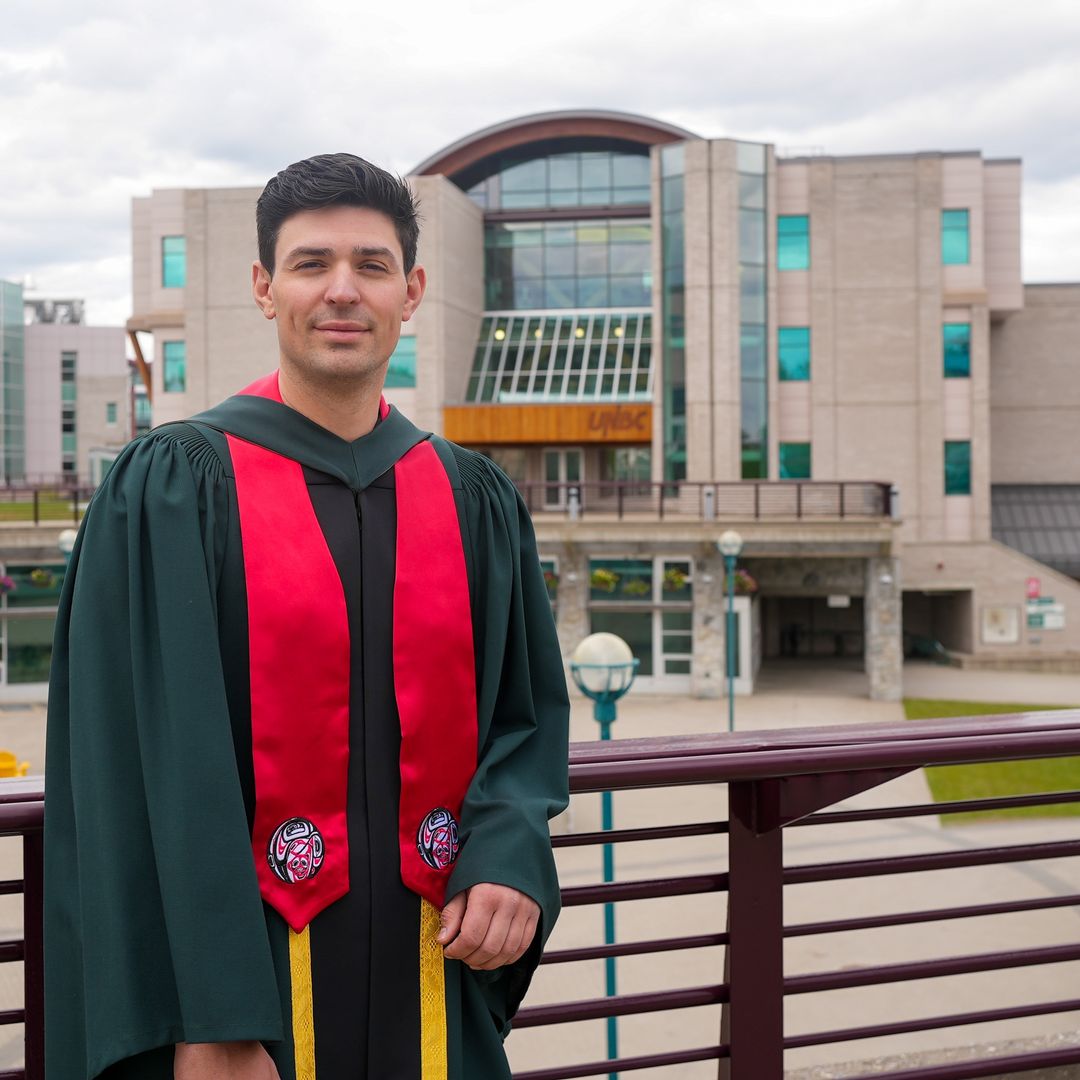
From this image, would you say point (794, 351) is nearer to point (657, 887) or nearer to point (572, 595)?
point (572, 595)

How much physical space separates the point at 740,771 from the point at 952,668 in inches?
1232

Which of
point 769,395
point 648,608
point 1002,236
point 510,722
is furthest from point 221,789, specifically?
point 1002,236

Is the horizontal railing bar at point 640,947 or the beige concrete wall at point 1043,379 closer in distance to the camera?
Answer: the horizontal railing bar at point 640,947

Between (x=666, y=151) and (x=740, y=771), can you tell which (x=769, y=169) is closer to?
(x=666, y=151)

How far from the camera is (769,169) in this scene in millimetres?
32875

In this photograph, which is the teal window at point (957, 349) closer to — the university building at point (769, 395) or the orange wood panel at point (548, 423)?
the university building at point (769, 395)

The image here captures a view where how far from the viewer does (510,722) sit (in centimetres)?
216

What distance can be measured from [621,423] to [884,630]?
12.3m

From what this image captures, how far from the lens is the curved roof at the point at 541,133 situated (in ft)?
131

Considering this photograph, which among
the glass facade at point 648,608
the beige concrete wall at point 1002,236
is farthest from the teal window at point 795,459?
the glass facade at point 648,608

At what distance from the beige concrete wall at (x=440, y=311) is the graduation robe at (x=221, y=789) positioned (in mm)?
33349

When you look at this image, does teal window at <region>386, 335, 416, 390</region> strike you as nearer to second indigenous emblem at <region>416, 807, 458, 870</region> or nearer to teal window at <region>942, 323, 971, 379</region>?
teal window at <region>942, 323, 971, 379</region>

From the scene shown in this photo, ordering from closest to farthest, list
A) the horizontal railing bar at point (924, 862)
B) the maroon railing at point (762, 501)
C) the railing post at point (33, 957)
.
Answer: the railing post at point (33, 957) → the horizontal railing bar at point (924, 862) → the maroon railing at point (762, 501)

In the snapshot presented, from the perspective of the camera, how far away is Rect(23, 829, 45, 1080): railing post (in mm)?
2164
